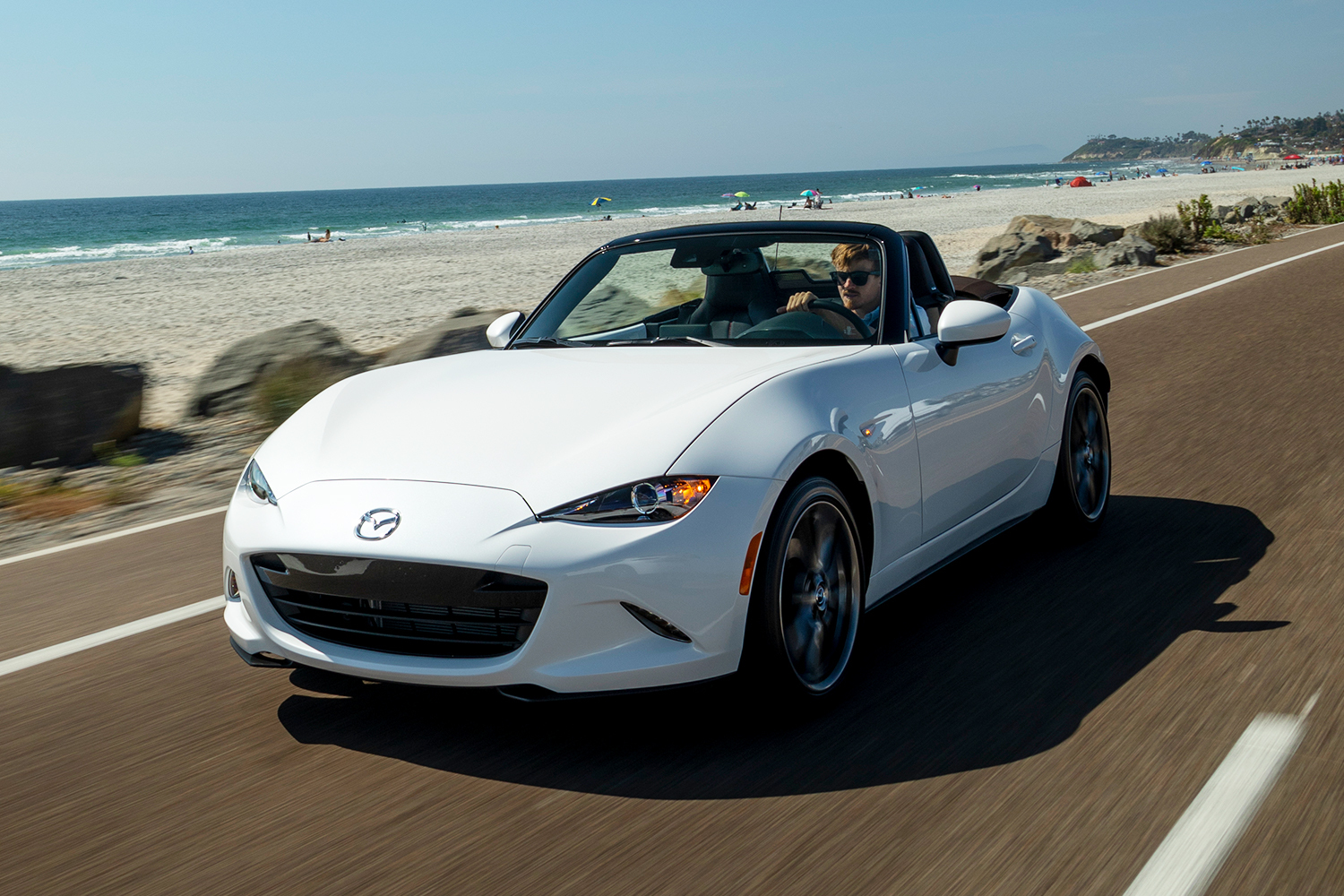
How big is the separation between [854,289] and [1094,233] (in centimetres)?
2357

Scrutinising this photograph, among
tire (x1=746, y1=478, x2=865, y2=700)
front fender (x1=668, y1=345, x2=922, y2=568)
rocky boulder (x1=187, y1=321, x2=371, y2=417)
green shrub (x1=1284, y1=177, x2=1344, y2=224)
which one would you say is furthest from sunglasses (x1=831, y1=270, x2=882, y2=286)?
green shrub (x1=1284, y1=177, x2=1344, y2=224)

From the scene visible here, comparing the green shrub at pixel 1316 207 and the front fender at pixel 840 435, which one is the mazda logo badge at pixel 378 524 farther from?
the green shrub at pixel 1316 207

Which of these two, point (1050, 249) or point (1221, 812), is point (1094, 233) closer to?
point (1050, 249)

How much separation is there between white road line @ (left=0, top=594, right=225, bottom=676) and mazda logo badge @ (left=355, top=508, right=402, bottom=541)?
1.92 m

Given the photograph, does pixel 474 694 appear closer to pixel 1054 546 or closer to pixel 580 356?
pixel 580 356

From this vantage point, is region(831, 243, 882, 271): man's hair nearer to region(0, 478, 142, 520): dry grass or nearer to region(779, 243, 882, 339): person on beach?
region(779, 243, 882, 339): person on beach

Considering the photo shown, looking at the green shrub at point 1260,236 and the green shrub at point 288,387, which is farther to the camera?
the green shrub at point 1260,236

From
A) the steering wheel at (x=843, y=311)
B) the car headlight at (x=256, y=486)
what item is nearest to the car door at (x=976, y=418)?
the steering wheel at (x=843, y=311)

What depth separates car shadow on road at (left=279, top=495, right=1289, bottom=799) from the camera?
3.37 meters

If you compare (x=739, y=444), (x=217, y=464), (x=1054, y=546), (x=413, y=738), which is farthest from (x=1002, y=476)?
(x=217, y=464)

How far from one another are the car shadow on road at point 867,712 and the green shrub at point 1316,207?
33.4 meters

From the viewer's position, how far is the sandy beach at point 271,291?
19094 mm

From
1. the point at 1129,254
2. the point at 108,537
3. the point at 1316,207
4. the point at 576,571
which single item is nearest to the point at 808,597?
the point at 576,571

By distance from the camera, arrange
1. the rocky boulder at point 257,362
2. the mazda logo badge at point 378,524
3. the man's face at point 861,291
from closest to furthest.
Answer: the mazda logo badge at point 378,524 → the man's face at point 861,291 → the rocky boulder at point 257,362
